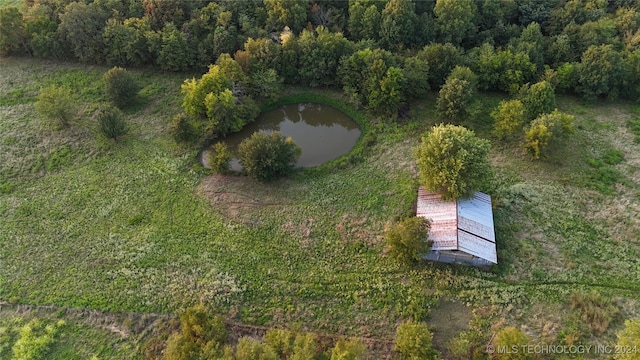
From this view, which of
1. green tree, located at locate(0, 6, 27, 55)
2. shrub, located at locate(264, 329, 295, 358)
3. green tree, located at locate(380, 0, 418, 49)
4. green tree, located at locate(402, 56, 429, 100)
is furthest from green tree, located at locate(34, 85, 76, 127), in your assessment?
Result: green tree, located at locate(380, 0, 418, 49)

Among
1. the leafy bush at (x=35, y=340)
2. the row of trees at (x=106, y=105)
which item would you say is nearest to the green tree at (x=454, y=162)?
the leafy bush at (x=35, y=340)

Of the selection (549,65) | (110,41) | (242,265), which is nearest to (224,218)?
(242,265)

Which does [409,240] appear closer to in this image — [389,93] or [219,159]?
[219,159]

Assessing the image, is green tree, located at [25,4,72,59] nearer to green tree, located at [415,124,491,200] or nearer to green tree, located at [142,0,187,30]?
green tree, located at [142,0,187,30]

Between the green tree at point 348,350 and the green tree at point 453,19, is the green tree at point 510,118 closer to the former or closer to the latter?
the green tree at point 453,19

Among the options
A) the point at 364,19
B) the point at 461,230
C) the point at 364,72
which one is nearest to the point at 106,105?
the point at 364,72

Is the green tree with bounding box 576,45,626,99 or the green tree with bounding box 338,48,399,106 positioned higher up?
the green tree with bounding box 576,45,626,99

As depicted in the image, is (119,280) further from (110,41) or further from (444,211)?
(110,41)
